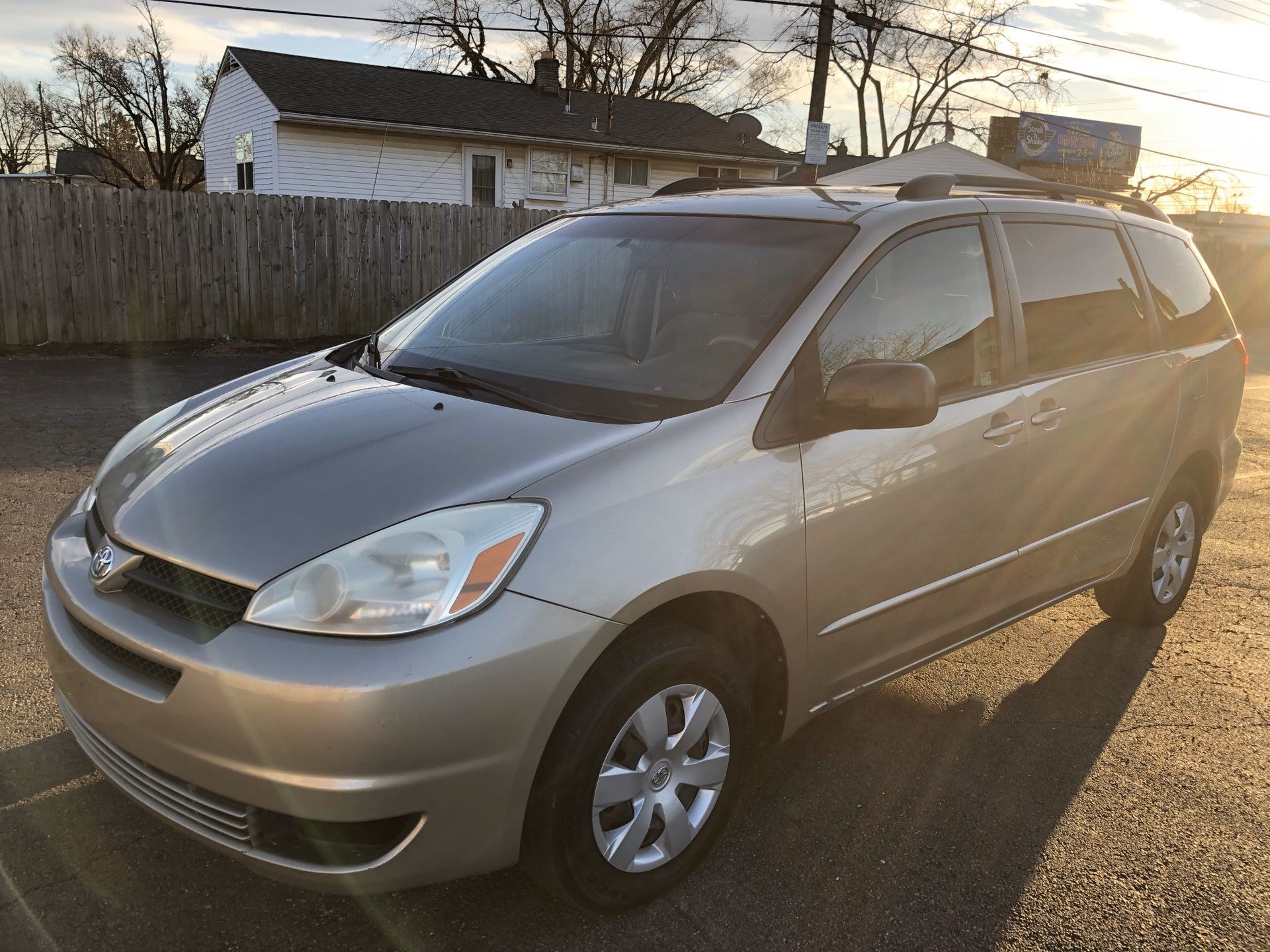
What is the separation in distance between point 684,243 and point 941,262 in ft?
2.83

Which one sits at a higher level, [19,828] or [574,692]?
[574,692]

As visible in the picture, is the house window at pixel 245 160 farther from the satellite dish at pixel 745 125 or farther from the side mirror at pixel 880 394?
the side mirror at pixel 880 394

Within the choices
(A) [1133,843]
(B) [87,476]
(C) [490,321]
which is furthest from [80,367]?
(A) [1133,843]

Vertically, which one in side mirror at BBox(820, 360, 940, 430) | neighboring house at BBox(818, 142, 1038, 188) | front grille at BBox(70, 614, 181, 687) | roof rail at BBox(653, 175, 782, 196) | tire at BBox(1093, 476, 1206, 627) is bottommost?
tire at BBox(1093, 476, 1206, 627)

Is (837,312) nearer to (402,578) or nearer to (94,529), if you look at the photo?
(402,578)

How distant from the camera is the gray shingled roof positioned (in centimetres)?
2247

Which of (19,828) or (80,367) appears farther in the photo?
(80,367)

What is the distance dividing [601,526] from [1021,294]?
2036 mm

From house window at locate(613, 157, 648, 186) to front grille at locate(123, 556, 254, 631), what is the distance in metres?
26.0

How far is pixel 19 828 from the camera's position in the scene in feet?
8.95

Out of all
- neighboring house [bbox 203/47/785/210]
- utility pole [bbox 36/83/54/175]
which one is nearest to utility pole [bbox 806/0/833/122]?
neighboring house [bbox 203/47/785/210]

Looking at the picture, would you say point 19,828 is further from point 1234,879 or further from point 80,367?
point 80,367

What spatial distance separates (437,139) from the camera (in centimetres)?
2386

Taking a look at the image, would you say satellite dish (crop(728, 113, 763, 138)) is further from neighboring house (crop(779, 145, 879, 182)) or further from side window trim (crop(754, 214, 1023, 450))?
side window trim (crop(754, 214, 1023, 450))
